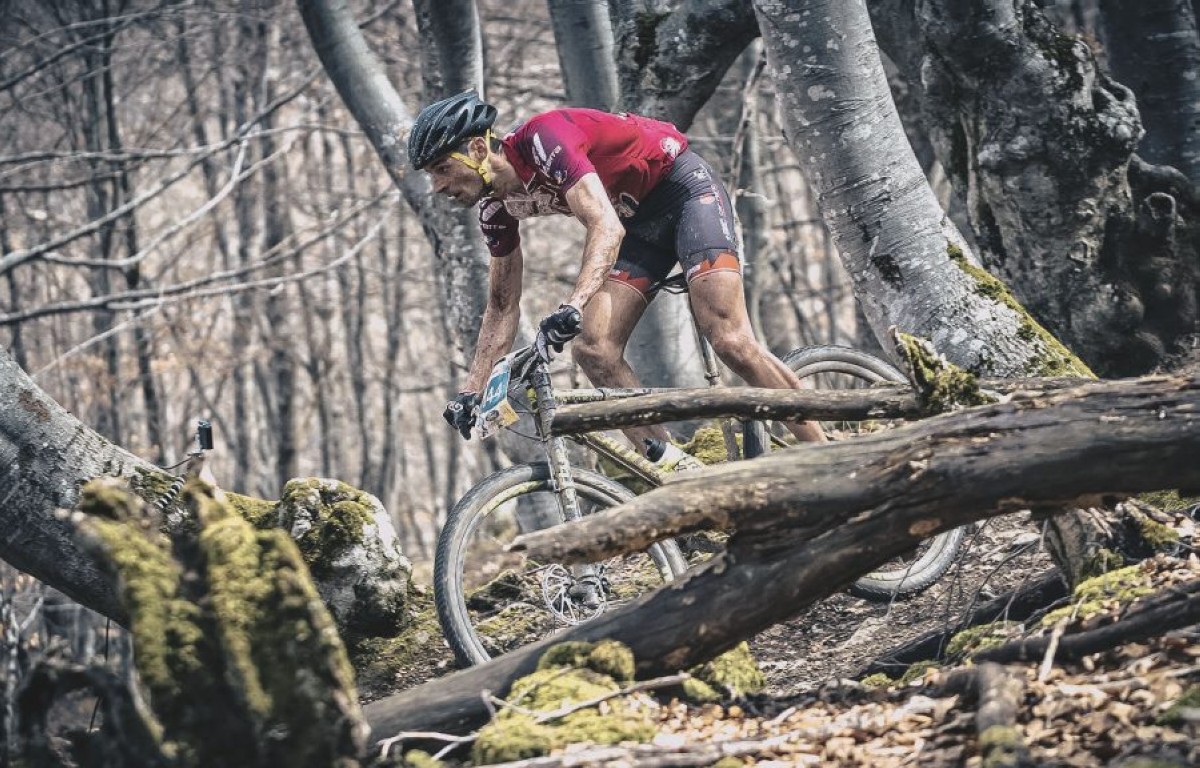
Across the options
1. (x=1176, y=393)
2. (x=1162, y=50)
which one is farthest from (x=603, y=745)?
(x=1162, y=50)

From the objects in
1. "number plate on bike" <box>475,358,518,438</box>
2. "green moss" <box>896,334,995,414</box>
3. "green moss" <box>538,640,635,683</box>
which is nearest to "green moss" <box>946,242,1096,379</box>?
"green moss" <box>896,334,995,414</box>

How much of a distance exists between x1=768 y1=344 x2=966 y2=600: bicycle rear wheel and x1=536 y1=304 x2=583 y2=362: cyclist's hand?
1.68 m

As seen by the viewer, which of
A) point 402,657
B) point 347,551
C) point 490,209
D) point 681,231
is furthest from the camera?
point 402,657

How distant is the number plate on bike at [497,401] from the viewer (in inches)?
234

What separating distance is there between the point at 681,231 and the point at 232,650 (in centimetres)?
359

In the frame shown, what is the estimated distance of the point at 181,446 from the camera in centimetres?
2336

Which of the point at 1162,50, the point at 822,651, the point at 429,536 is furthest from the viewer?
the point at 429,536

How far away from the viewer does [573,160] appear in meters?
5.89

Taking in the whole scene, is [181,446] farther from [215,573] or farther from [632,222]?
[215,573]

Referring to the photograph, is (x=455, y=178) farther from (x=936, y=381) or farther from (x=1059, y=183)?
(x=1059, y=183)

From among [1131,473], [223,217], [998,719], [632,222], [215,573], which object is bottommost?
[998,719]

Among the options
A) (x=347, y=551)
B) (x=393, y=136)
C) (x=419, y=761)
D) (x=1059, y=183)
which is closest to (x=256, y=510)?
(x=347, y=551)

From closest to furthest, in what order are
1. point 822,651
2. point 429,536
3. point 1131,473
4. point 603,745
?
point 603,745 < point 1131,473 < point 822,651 < point 429,536

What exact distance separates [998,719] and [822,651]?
9.43ft
